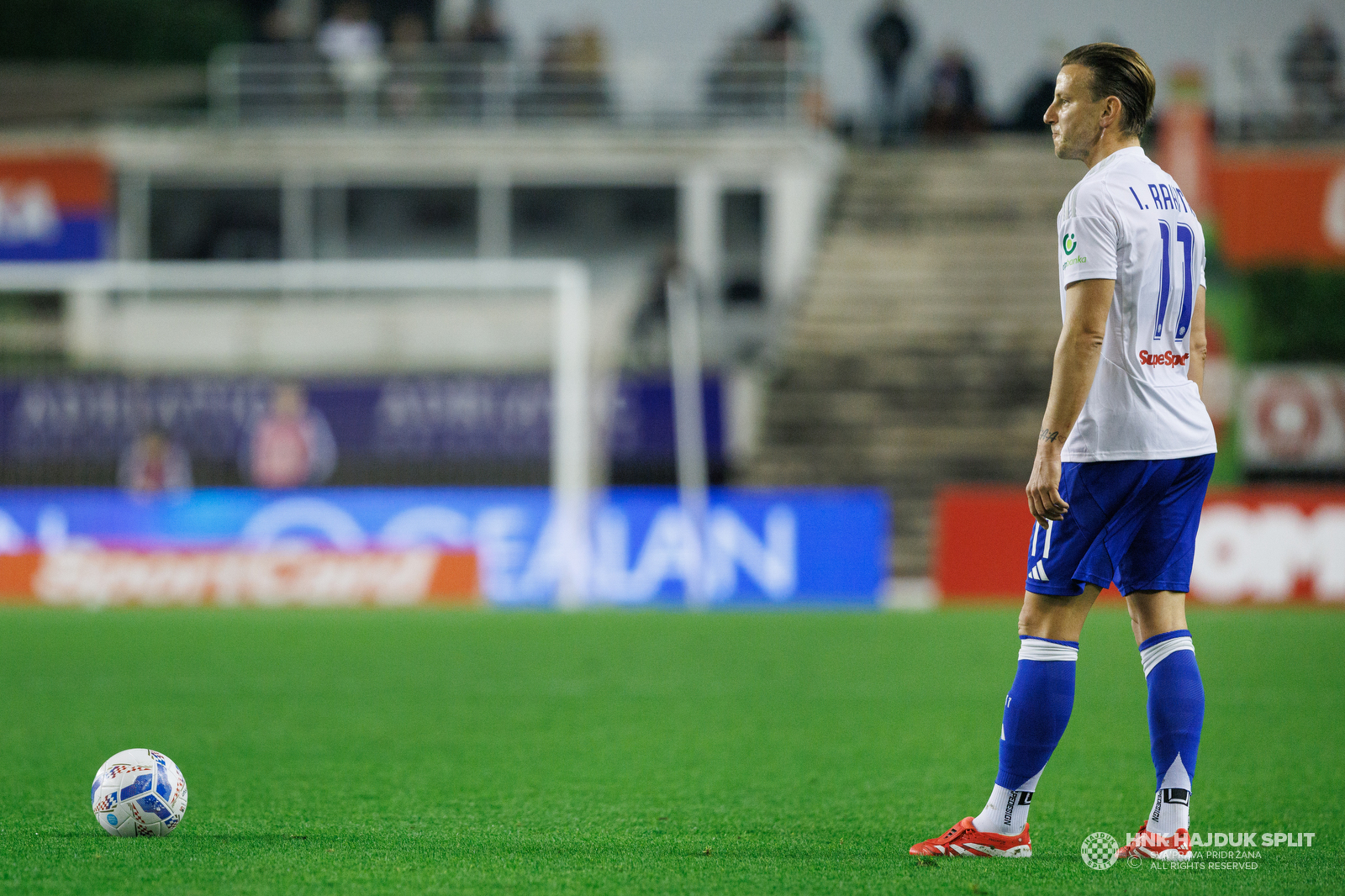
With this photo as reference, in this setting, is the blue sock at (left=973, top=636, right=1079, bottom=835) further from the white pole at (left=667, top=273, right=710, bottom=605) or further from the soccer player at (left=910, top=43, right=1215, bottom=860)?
the white pole at (left=667, top=273, right=710, bottom=605)

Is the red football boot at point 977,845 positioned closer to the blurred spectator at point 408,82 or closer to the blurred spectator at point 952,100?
the blurred spectator at point 408,82

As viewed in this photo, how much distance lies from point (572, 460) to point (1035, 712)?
41.0ft

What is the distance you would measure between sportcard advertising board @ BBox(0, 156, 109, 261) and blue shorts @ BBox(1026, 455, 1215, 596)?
21.0 metres

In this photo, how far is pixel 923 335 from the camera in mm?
22078

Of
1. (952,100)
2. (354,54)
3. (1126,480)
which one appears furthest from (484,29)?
(1126,480)

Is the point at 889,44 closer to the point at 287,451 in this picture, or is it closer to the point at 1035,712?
the point at 287,451

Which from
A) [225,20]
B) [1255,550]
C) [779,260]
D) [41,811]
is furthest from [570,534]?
[225,20]

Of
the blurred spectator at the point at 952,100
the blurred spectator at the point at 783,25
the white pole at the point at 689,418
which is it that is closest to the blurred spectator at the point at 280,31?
the blurred spectator at the point at 783,25

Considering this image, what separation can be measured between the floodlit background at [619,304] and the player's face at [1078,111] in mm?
11792

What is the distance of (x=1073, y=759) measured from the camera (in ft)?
21.5

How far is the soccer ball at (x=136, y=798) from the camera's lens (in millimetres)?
4746

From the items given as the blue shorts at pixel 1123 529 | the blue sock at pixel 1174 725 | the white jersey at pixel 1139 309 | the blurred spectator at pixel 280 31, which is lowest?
the blue sock at pixel 1174 725

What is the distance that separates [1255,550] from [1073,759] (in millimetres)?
9921

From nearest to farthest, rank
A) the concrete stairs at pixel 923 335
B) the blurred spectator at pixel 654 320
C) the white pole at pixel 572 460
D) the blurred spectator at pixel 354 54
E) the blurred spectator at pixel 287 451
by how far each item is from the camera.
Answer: the white pole at pixel 572 460
the blurred spectator at pixel 287 451
the concrete stairs at pixel 923 335
the blurred spectator at pixel 654 320
the blurred spectator at pixel 354 54
